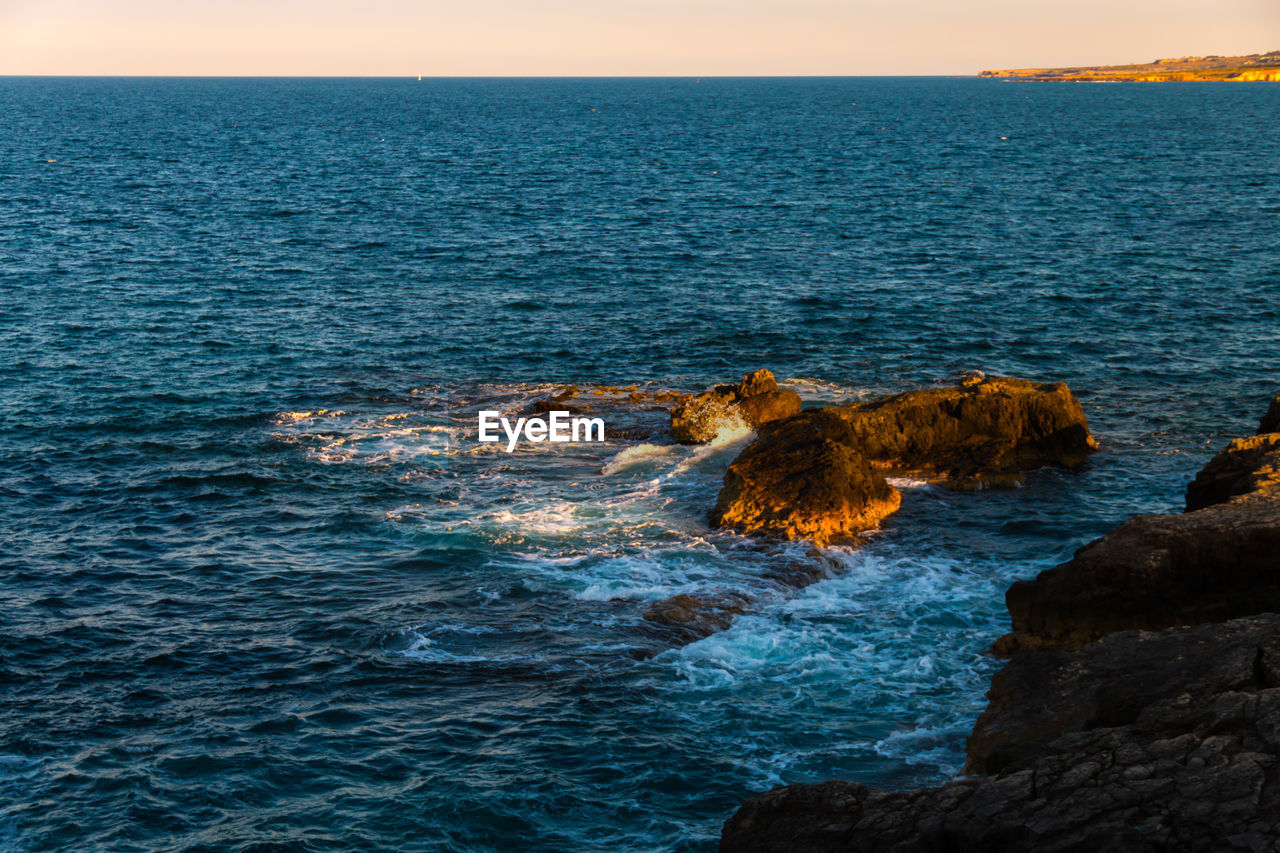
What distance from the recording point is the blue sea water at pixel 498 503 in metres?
21.0

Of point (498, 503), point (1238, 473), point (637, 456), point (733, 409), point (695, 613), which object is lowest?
point (695, 613)

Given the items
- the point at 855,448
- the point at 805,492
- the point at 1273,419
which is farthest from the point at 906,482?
the point at 1273,419

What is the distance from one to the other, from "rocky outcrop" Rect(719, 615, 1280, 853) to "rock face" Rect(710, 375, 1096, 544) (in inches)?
483

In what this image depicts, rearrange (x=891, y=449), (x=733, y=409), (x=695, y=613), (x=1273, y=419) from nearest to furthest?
(x=695, y=613) → (x=1273, y=419) → (x=891, y=449) → (x=733, y=409)

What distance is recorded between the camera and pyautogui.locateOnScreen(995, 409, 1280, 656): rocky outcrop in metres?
20.8

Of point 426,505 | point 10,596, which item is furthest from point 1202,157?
point 10,596

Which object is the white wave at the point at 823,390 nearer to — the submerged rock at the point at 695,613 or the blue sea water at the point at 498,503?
the blue sea water at the point at 498,503

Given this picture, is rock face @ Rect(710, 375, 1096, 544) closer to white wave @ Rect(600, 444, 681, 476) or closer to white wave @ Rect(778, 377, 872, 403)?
white wave @ Rect(600, 444, 681, 476)

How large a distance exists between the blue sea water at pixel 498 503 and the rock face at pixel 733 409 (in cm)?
120

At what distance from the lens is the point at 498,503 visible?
3353cm

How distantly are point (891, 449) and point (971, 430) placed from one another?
2.59 metres

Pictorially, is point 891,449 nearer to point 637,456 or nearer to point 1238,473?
point 637,456

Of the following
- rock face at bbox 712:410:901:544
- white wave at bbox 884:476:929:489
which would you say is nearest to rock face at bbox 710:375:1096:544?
rock face at bbox 712:410:901:544

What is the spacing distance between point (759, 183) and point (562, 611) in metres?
80.6
